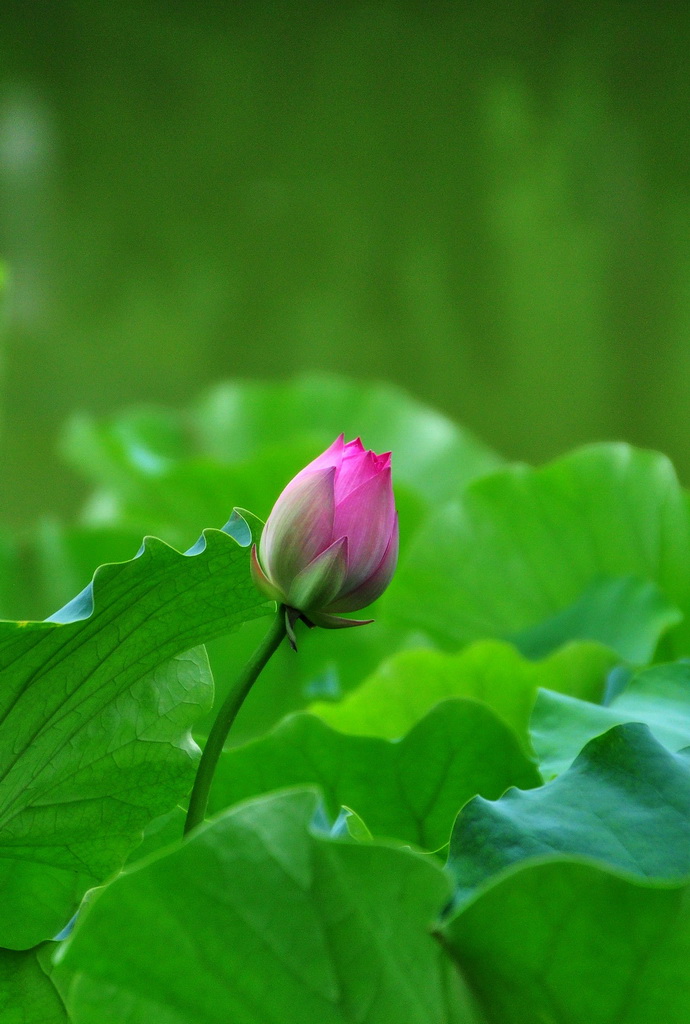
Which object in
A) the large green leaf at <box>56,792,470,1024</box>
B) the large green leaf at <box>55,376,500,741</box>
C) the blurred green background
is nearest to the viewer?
the large green leaf at <box>56,792,470,1024</box>

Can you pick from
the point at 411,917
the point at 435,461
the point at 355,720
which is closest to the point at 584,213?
the point at 435,461

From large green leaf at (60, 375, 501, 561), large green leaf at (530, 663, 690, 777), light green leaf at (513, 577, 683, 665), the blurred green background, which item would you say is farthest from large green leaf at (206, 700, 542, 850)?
the blurred green background

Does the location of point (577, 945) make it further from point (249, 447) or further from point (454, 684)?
point (249, 447)

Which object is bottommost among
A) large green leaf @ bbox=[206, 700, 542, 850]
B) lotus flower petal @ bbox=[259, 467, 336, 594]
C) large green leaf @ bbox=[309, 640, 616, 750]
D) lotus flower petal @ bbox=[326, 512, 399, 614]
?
large green leaf @ bbox=[309, 640, 616, 750]

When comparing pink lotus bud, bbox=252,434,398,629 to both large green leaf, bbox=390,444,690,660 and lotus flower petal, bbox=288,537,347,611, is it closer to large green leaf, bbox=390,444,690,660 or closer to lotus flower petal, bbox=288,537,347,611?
lotus flower petal, bbox=288,537,347,611

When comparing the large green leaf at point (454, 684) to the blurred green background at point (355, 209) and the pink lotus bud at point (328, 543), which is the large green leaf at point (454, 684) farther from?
the blurred green background at point (355, 209)

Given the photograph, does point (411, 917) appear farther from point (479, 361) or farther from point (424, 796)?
point (479, 361)

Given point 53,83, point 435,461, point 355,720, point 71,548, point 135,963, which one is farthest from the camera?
point 53,83
